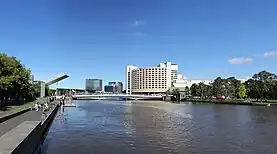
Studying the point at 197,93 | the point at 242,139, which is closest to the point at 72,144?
the point at 242,139

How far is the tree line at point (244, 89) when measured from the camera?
90375 mm

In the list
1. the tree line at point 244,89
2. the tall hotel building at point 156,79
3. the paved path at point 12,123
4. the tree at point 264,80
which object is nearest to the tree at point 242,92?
the tree line at point 244,89

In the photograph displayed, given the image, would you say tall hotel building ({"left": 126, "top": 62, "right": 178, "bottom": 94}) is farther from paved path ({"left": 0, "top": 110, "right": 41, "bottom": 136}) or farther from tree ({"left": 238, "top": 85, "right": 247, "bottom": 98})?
paved path ({"left": 0, "top": 110, "right": 41, "bottom": 136})

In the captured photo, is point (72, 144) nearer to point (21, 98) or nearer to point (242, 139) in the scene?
point (242, 139)

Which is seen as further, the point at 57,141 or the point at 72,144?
the point at 57,141

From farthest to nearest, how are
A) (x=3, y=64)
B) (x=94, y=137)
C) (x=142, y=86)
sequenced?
(x=142, y=86) → (x=3, y=64) → (x=94, y=137)

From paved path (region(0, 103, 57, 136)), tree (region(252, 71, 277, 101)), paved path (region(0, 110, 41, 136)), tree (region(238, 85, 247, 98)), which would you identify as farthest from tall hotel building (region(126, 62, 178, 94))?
paved path (region(0, 110, 41, 136))

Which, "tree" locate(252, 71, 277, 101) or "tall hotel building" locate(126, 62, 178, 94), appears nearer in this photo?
"tree" locate(252, 71, 277, 101)

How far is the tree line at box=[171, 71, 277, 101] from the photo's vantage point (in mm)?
90375

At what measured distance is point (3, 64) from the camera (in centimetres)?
4200

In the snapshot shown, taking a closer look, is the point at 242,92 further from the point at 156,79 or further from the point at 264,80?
the point at 156,79

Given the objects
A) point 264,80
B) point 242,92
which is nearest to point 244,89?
point 242,92

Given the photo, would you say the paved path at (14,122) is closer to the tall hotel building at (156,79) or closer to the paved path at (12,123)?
the paved path at (12,123)

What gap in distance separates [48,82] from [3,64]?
6952 cm
